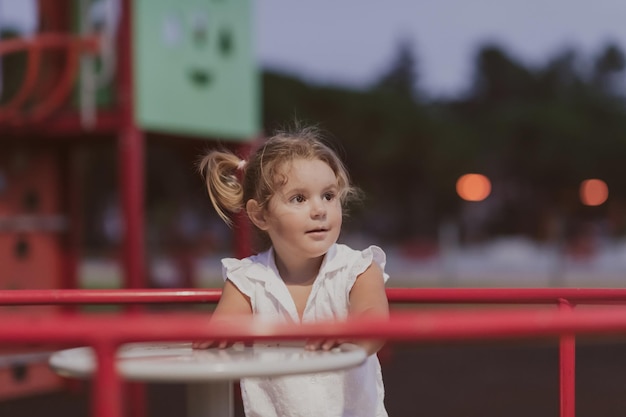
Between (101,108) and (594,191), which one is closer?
(101,108)

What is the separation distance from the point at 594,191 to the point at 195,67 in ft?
100

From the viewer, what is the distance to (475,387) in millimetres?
→ 7398

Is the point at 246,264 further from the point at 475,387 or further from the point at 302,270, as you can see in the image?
the point at 475,387

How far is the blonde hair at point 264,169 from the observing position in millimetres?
2273

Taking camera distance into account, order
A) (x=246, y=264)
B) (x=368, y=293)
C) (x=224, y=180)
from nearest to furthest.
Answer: (x=368, y=293)
(x=246, y=264)
(x=224, y=180)

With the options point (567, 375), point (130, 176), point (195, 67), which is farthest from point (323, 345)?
point (195, 67)

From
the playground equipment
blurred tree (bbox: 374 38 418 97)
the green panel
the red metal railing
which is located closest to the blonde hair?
the red metal railing

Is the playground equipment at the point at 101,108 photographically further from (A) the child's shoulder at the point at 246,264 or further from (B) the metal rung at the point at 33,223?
(A) the child's shoulder at the point at 246,264

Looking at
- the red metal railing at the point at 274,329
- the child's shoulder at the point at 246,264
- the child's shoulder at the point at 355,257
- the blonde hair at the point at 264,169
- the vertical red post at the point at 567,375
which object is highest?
the blonde hair at the point at 264,169

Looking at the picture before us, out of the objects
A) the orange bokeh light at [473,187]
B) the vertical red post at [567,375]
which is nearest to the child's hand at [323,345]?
the vertical red post at [567,375]

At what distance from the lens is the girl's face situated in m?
2.19

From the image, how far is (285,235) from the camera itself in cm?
221

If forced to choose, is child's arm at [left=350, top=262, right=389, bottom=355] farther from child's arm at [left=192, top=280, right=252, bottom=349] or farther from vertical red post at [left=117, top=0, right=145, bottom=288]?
vertical red post at [left=117, top=0, right=145, bottom=288]

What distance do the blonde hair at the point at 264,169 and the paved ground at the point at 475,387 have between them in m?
2.73
